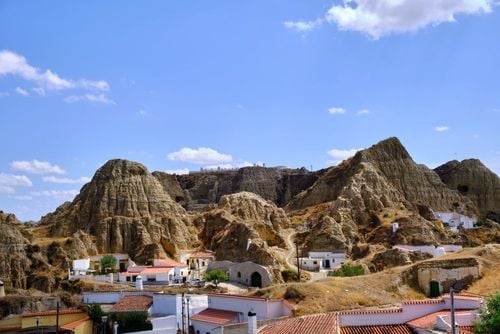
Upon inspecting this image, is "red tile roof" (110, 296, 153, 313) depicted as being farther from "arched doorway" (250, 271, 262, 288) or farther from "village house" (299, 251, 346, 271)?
"village house" (299, 251, 346, 271)

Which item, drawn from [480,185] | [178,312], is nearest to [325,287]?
[178,312]

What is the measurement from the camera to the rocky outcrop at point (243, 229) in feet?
226

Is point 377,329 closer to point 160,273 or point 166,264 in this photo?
point 160,273

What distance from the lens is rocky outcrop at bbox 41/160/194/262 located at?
8319cm

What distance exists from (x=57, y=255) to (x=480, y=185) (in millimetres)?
88438

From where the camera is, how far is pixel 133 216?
88.5 m

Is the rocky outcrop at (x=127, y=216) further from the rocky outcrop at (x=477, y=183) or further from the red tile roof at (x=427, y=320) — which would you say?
the rocky outcrop at (x=477, y=183)

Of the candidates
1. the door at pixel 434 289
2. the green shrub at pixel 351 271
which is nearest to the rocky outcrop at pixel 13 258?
the green shrub at pixel 351 271

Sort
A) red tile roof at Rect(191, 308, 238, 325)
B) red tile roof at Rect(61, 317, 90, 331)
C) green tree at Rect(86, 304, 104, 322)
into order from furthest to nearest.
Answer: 1. green tree at Rect(86, 304, 104, 322)
2. red tile roof at Rect(61, 317, 90, 331)
3. red tile roof at Rect(191, 308, 238, 325)

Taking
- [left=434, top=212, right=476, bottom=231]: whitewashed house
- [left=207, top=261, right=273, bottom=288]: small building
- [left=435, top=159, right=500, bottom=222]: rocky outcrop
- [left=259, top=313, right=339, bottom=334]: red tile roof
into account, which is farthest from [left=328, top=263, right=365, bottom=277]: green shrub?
[left=435, top=159, right=500, bottom=222]: rocky outcrop

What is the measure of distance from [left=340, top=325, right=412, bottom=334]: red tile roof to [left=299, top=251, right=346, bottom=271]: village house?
42965 mm

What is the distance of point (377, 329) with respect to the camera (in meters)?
26.0

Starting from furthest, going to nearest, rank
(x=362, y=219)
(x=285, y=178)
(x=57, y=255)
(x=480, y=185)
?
(x=285, y=178), (x=480, y=185), (x=362, y=219), (x=57, y=255)

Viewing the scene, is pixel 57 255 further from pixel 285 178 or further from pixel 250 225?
pixel 285 178
